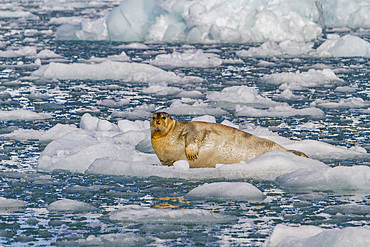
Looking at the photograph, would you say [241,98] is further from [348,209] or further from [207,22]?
[207,22]

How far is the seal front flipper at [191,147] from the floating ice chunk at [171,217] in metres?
1.49

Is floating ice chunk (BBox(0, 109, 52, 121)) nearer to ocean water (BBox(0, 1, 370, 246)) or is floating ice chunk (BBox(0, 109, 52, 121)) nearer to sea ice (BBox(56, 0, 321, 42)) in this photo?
ocean water (BBox(0, 1, 370, 246))

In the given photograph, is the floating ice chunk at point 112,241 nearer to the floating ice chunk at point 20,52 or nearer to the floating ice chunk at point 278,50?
the floating ice chunk at point 278,50

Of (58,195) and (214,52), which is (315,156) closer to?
(58,195)

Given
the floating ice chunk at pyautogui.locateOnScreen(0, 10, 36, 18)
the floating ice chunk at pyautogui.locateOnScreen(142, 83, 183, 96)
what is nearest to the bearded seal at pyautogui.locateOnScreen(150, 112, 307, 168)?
the floating ice chunk at pyautogui.locateOnScreen(142, 83, 183, 96)

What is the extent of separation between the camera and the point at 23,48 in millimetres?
19484

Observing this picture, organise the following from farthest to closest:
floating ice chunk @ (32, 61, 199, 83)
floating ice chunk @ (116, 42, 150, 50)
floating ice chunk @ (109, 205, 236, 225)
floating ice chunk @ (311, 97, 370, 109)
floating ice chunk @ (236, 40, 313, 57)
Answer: floating ice chunk @ (116, 42, 150, 50), floating ice chunk @ (236, 40, 313, 57), floating ice chunk @ (32, 61, 199, 83), floating ice chunk @ (311, 97, 370, 109), floating ice chunk @ (109, 205, 236, 225)

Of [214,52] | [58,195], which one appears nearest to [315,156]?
[58,195]

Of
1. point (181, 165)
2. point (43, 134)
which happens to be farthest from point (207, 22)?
point (181, 165)

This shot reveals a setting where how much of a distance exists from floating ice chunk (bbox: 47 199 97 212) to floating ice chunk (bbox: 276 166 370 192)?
1729 millimetres

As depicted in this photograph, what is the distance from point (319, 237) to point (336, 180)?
1907 mm

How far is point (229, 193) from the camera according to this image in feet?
18.2

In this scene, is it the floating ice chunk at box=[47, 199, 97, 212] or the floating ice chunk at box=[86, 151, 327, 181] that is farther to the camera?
the floating ice chunk at box=[86, 151, 327, 181]

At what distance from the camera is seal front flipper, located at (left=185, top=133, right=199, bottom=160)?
21.3ft
